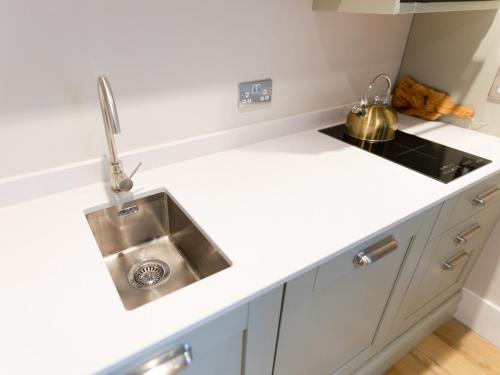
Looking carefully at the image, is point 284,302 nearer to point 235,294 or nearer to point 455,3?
point 235,294

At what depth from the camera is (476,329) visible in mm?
1749

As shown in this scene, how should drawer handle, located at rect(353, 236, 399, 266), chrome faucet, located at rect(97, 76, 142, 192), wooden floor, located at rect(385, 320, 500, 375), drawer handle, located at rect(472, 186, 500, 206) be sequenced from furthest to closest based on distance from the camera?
wooden floor, located at rect(385, 320, 500, 375), drawer handle, located at rect(472, 186, 500, 206), drawer handle, located at rect(353, 236, 399, 266), chrome faucet, located at rect(97, 76, 142, 192)

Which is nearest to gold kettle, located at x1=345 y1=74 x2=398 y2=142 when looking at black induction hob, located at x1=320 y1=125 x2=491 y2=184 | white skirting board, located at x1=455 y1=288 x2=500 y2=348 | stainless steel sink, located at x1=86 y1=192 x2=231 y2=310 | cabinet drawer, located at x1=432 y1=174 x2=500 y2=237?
black induction hob, located at x1=320 y1=125 x2=491 y2=184

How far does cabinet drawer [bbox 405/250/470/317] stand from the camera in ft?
4.31

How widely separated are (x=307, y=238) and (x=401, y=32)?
128 centimetres

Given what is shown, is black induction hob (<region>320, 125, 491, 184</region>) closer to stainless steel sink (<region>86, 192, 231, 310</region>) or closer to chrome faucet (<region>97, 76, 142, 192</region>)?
stainless steel sink (<region>86, 192, 231, 310</region>)

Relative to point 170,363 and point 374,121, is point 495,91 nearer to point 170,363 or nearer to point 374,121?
point 374,121

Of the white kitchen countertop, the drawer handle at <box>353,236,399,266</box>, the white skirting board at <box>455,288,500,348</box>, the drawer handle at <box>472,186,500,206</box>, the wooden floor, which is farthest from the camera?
the white skirting board at <box>455,288,500,348</box>

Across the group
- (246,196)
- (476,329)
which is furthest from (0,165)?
(476,329)

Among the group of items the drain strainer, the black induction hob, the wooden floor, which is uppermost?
the black induction hob

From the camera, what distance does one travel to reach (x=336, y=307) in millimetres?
992

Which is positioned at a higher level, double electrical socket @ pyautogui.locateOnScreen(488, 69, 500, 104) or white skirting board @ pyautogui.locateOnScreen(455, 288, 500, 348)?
double electrical socket @ pyautogui.locateOnScreen(488, 69, 500, 104)

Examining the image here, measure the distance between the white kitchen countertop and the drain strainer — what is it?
0.70ft

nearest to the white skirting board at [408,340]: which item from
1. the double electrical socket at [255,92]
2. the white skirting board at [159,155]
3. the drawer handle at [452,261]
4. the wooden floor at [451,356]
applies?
the wooden floor at [451,356]
